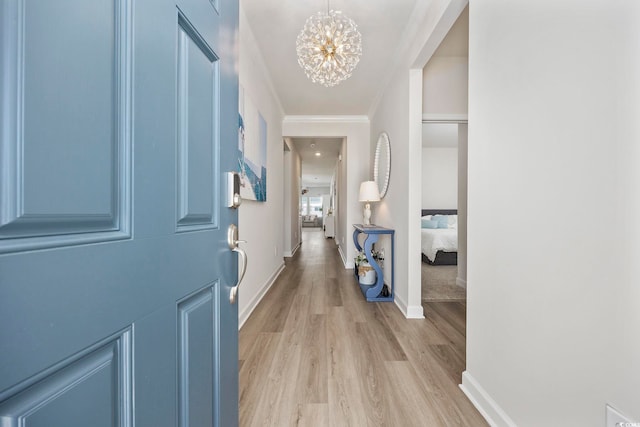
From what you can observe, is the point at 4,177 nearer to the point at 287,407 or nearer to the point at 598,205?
the point at 598,205

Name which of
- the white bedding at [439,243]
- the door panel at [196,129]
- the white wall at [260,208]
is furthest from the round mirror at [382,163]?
→ the door panel at [196,129]

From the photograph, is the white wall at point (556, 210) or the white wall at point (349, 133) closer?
the white wall at point (556, 210)

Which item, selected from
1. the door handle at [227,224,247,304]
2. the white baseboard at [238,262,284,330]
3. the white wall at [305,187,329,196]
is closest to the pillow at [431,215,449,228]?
the white baseboard at [238,262,284,330]

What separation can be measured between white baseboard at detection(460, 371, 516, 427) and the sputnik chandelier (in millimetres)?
2199

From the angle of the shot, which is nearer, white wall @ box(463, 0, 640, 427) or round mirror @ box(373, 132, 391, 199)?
white wall @ box(463, 0, 640, 427)

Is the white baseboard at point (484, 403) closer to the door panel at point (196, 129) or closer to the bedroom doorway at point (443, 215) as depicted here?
the door panel at point (196, 129)

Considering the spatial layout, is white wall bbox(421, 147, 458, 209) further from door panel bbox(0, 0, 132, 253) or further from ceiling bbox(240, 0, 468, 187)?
door panel bbox(0, 0, 132, 253)

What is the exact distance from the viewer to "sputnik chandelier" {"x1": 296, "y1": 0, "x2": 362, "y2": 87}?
195 centimetres

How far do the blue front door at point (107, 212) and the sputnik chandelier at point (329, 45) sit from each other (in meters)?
1.44

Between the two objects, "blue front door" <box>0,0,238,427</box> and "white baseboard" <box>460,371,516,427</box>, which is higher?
"blue front door" <box>0,0,238,427</box>

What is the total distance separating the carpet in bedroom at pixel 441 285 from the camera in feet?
10.3

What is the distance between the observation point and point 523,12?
1.09m

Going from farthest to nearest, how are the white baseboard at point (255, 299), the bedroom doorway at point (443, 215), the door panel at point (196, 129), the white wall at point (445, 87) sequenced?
1. the bedroom doorway at point (443, 215)
2. the white wall at point (445, 87)
3. the white baseboard at point (255, 299)
4. the door panel at point (196, 129)

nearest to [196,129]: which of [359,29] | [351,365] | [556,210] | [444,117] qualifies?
[556,210]
